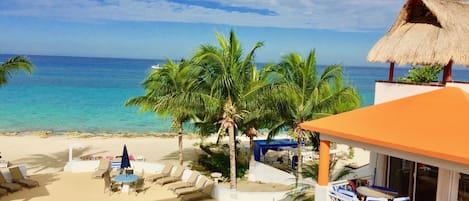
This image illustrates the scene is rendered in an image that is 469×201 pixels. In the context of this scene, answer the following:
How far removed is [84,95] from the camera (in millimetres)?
79375

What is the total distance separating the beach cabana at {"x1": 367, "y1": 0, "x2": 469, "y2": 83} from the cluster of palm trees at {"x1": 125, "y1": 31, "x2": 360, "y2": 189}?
184 inches

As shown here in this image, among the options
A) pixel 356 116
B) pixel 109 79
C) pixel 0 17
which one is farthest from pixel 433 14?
pixel 0 17

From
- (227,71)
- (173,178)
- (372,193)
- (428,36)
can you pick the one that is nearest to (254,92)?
(227,71)

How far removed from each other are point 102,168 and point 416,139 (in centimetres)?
1315

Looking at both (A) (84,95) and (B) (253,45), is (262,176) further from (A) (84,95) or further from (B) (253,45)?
(A) (84,95)

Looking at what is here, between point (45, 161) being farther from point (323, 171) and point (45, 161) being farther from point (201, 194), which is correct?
point (323, 171)

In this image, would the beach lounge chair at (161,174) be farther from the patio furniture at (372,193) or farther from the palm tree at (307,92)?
the patio furniture at (372,193)

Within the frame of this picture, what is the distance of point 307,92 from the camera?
16.8 meters

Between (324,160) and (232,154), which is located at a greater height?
(324,160)

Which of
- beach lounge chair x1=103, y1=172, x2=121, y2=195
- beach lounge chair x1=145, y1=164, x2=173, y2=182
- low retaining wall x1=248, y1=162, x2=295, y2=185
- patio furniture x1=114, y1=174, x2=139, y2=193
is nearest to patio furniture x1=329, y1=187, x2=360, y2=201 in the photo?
low retaining wall x1=248, y1=162, x2=295, y2=185

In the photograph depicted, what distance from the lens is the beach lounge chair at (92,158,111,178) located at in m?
17.1

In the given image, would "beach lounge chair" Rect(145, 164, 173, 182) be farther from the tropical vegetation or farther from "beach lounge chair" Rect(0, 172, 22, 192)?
the tropical vegetation

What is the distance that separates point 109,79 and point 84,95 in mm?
29600

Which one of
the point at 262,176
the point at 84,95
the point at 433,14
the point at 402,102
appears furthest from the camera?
the point at 84,95
